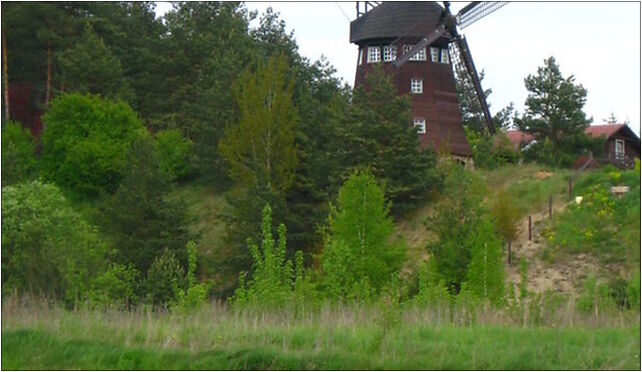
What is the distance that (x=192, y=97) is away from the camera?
56812mm

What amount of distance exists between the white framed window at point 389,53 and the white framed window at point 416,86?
156 cm

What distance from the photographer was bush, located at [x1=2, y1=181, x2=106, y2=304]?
1161 inches

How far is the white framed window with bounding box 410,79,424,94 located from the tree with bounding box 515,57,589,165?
6287 mm

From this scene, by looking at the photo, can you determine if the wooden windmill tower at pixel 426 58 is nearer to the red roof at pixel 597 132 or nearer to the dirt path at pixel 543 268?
the red roof at pixel 597 132

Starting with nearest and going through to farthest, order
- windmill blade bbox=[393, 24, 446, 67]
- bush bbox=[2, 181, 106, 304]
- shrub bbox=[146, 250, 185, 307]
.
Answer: bush bbox=[2, 181, 106, 304]
shrub bbox=[146, 250, 185, 307]
windmill blade bbox=[393, 24, 446, 67]

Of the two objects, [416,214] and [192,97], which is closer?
[416,214]

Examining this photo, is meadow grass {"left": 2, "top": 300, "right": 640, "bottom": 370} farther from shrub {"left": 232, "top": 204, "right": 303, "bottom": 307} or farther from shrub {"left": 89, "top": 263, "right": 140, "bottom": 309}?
shrub {"left": 89, "top": 263, "right": 140, "bottom": 309}

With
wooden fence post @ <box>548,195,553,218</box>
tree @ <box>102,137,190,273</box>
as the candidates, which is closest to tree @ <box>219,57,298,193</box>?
tree @ <box>102,137,190,273</box>

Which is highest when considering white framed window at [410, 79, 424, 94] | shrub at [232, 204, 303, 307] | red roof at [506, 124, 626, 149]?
white framed window at [410, 79, 424, 94]

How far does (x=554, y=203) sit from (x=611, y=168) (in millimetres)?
3139

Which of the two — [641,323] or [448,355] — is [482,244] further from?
[448,355]

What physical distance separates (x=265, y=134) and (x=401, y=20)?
927 centimetres

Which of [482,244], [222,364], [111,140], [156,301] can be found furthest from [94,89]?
[222,364]

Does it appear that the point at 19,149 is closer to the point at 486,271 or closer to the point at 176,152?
the point at 176,152
